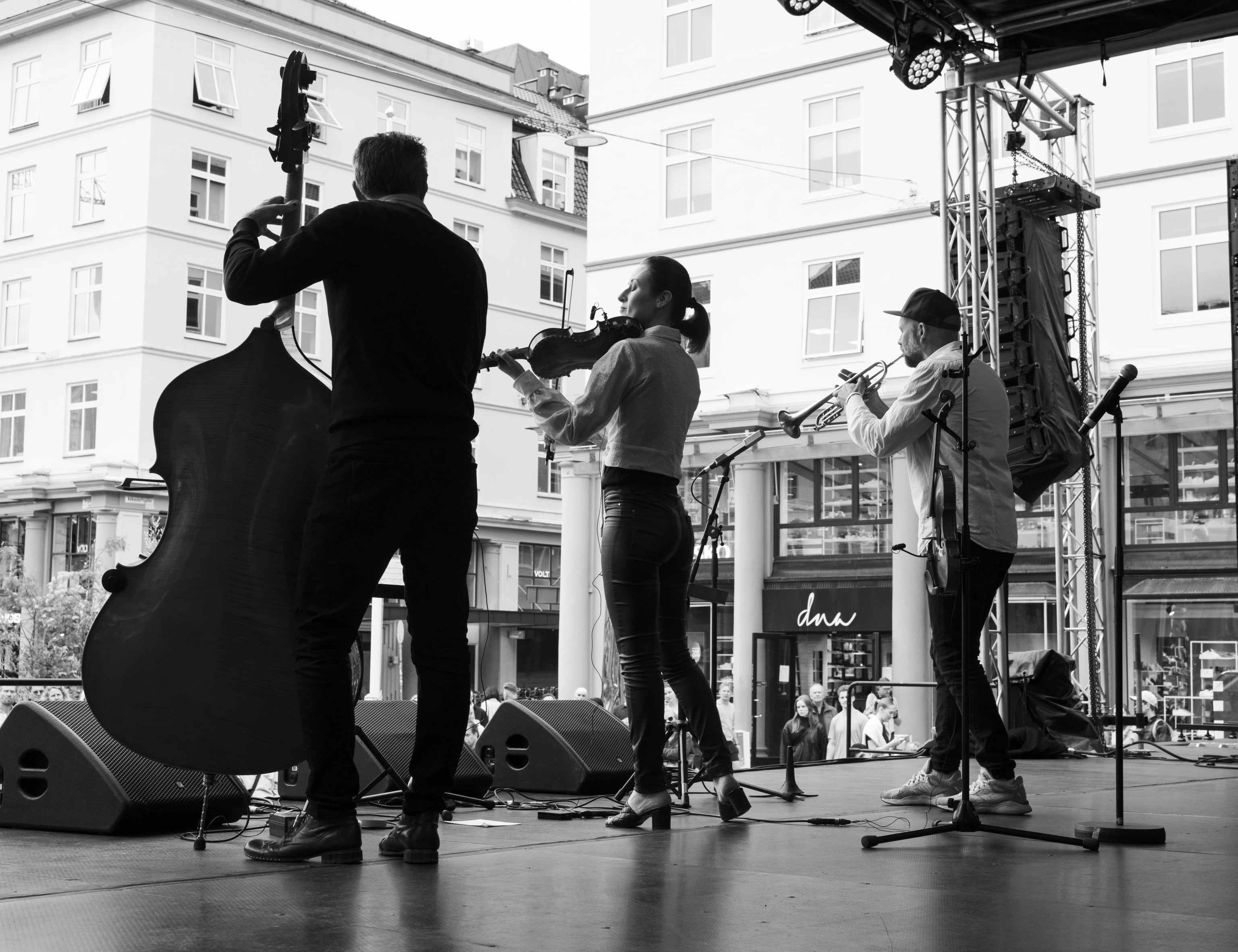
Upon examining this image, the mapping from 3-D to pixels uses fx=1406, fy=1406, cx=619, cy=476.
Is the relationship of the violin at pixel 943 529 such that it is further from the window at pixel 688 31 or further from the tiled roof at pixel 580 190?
the tiled roof at pixel 580 190

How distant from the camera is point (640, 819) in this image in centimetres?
424

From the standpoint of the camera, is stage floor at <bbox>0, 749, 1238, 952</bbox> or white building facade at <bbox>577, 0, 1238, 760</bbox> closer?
stage floor at <bbox>0, 749, 1238, 952</bbox>

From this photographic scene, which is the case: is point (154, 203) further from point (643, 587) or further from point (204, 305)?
point (643, 587)

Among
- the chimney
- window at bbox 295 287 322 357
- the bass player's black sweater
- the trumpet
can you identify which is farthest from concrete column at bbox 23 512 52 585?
the bass player's black sweater

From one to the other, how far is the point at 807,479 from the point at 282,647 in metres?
21.3

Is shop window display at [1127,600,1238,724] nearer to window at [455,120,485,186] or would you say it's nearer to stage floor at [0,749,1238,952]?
stage floor at [0,749,1238,952]

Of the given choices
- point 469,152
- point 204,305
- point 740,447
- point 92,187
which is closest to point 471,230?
point 469,152

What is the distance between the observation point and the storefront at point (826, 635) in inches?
898

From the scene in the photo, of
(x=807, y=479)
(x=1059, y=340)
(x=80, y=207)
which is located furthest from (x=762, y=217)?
(x=80, y=207)

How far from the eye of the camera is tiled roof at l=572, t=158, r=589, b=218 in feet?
118

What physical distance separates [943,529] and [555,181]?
3205 cm

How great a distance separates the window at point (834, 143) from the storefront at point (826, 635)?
6517 millimetres

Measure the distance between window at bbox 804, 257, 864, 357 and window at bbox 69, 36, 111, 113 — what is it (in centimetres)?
1648

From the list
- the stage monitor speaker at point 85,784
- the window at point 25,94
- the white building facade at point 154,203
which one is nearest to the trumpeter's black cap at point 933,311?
the stage monitor speaker at point 85,784
